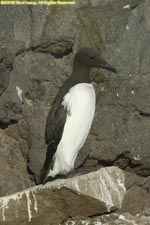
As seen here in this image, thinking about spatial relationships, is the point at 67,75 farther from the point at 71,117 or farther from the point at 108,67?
the point at 71,117

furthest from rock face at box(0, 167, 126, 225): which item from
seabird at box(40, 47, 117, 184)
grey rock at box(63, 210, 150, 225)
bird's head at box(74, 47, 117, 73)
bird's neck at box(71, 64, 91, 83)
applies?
bird's head at box(74, 47, 117, 73)

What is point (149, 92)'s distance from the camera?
28.0ft

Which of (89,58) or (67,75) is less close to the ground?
(89,58)

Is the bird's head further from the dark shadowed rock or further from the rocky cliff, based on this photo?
the dark shadowed rock

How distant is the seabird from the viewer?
25.3ft

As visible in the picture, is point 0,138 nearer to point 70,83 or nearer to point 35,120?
point 35,120

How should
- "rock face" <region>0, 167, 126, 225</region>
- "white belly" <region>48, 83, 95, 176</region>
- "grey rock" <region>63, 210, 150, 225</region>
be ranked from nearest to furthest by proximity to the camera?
"rock face" <region>0, 167, 126, 225</region> < "grey rock" <region>63, 210, 150, 225</region> < "white belly" <region>48, 83, 95, 176</region>

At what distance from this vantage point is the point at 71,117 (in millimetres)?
7750

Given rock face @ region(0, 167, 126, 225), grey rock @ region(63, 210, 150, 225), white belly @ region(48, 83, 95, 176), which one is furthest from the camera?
white belly @ region(48, 83, 95, 176)

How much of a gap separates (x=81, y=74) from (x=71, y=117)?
1.51ft

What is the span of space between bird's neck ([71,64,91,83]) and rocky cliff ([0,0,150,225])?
0.54 m

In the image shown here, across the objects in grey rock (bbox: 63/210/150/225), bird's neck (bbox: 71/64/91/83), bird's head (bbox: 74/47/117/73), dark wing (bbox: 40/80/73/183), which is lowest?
grey rock (bbox: 63/210/150/225)

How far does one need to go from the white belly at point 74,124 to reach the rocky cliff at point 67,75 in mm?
656

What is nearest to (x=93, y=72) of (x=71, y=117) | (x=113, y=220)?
(x=71, y=117)
